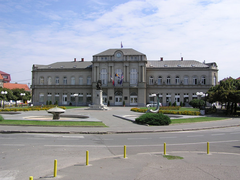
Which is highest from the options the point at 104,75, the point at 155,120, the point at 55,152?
the point at 104,75

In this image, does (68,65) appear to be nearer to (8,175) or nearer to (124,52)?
(124,52)

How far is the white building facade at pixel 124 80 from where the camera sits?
Answer: 66938 millimetres

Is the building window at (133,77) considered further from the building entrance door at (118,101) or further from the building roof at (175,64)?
the building roof at (175,64)

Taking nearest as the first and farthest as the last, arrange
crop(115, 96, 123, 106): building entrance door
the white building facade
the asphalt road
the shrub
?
1. the asphalt road
2. the shrub
3. the white building facade
4. crop(115, 96, 123, 106): building entrance door

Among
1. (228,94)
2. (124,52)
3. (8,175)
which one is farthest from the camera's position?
(124,52)

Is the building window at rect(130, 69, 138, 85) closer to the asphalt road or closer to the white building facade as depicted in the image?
the white building facade

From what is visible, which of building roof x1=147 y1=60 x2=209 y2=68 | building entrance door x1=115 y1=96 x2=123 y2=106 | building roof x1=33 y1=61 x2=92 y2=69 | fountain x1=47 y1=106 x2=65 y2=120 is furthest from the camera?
building roof x1=33 y1=61 x2=92 y2=69

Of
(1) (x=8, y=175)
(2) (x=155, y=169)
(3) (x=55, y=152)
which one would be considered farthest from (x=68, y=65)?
(2) (x=155, y=169)

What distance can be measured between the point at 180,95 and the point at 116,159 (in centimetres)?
6189

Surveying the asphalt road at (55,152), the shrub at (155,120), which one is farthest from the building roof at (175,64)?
the asphalt road at (55,152)

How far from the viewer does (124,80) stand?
221 feet

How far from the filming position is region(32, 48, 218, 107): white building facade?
66.9 m

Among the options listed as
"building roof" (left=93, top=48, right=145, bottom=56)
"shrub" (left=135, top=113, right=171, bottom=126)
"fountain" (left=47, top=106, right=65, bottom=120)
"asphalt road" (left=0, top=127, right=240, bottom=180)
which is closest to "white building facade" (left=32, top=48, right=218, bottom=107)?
"building roof" (left=93, top=48, right=145, bottom=56)

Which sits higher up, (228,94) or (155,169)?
(228,94)
